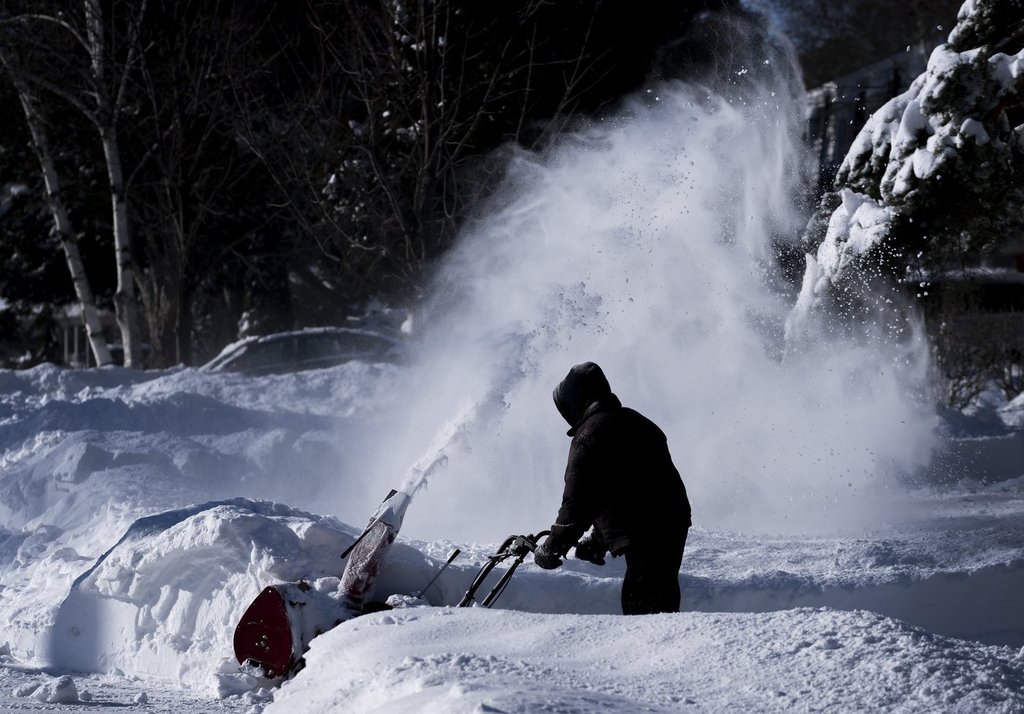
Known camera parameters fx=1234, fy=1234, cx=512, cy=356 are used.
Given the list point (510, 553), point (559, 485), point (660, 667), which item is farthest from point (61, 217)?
point (660, 667)

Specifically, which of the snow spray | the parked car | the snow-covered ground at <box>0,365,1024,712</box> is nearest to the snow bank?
the snow-covered ground at <box>0,365,1024,712</box>

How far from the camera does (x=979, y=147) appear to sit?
11617 mm

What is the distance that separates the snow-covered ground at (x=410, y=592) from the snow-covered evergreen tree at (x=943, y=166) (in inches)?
99.8

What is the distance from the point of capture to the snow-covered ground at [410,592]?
12.6ft

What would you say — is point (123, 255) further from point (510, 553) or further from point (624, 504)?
point (624, 504)

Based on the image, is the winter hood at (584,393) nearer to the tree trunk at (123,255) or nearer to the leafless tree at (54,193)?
the leafless tree at (54,193)

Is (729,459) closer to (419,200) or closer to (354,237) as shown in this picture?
(419,200)

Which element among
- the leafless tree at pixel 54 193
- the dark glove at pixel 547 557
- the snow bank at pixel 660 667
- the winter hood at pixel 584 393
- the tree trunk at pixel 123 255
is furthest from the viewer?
the tree trunk at pixel 123 255

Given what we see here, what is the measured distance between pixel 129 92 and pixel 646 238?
31.8 ft

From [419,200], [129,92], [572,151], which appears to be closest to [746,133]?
[572,151]

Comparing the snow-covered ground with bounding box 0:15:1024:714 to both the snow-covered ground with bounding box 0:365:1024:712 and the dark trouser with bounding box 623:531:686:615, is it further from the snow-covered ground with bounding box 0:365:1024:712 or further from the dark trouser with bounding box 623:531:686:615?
the dark trouser with bounding box 623:531:686:615

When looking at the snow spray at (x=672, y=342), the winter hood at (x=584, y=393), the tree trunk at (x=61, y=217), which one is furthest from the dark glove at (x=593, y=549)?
the tree trunk at (x=61, y=217)

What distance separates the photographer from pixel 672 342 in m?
12.3

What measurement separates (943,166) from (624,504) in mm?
7789
